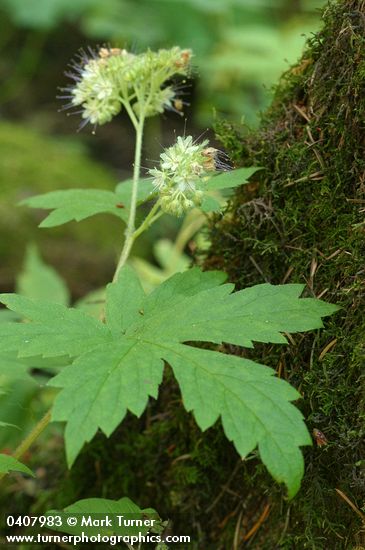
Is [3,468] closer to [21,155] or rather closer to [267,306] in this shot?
[267,306]

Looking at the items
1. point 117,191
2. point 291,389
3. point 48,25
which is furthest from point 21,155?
point 291,389

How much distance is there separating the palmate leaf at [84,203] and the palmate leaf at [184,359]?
38 centimetres

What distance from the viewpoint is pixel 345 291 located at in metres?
1.86

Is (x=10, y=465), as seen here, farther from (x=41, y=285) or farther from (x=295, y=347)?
(x=41, y=285)

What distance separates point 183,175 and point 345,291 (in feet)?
1.80

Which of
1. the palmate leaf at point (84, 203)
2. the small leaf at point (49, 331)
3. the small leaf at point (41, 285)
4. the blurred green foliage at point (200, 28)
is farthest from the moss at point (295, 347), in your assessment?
the blurred green foliage at point (200, 28)

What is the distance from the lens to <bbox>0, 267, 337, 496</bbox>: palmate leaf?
4.90 ft

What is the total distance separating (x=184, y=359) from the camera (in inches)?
65.0

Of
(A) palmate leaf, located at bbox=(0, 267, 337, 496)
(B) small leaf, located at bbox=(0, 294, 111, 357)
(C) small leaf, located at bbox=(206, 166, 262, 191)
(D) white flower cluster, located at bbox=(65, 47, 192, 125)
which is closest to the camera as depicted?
(A) palmate leaf, located at bbox=(0, 267, 337, 496)

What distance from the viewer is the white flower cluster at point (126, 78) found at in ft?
7.27

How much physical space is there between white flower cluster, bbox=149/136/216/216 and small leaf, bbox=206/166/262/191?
0.14 metres

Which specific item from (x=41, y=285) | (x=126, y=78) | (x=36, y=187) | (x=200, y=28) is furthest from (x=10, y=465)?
(x=200, y=28)

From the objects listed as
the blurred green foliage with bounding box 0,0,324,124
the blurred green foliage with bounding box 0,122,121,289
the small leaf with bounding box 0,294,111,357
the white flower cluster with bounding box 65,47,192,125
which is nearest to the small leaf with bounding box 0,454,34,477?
the small leaf with bounding box 0,294,111,357

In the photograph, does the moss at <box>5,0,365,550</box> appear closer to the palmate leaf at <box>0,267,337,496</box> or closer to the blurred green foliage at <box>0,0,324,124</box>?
the palmate leaf at <box>0,267,337,496</box>
